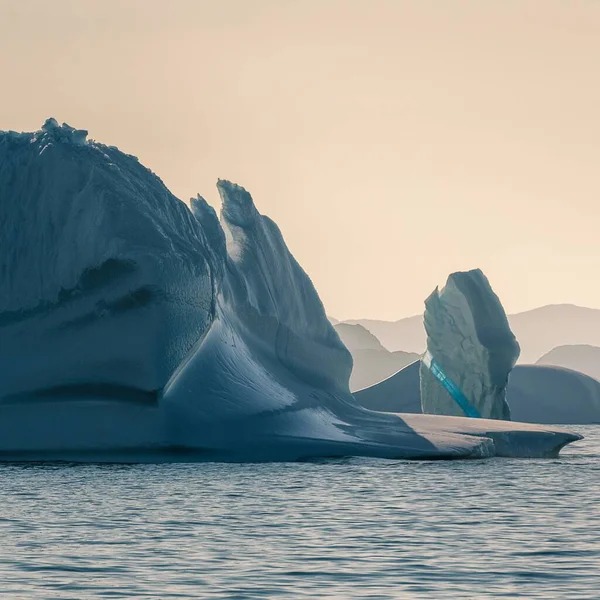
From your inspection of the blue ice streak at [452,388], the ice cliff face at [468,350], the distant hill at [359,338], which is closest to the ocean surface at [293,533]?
the ice cliff face at [468,350]

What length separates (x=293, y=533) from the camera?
54.0 ft

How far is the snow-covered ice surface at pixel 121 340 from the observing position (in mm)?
26969

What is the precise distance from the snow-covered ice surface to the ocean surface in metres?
0.94

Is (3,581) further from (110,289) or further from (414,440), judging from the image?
(414,440)

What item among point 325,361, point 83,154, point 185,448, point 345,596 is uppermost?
point 83,154

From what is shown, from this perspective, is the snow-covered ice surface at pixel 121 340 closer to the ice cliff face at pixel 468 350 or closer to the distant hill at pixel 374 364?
the ice cliff face at pixel 468 350

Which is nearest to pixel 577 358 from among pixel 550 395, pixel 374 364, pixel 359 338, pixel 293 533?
pixel 359 338

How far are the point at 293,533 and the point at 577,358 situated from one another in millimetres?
118256

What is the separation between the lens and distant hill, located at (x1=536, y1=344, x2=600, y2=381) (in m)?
131

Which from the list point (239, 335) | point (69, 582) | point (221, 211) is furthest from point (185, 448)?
point (69, 582)

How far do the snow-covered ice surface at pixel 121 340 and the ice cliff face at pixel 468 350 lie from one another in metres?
15.3

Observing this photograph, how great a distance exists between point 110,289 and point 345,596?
1646 cm

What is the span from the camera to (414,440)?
29531 millimetres

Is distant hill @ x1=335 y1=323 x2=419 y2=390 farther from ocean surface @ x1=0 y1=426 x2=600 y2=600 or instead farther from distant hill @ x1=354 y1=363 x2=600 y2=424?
ocean surface @ x1=0 y1=426 x2=600 y2=600
